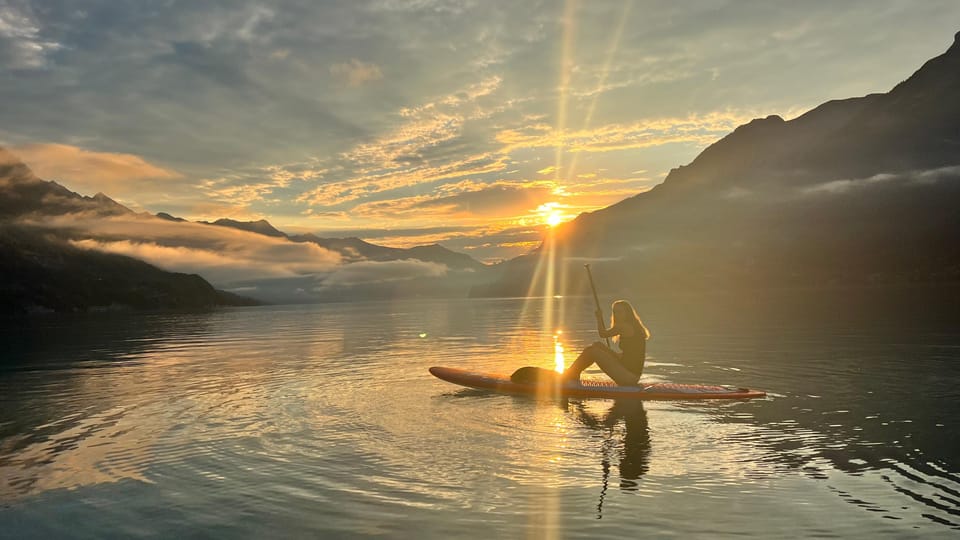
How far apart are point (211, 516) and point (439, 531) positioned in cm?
427

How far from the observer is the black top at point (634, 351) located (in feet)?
68.3

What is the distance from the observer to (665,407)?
754 inches

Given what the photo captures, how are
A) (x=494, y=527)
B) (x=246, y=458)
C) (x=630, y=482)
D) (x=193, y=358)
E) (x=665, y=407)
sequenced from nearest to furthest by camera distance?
(x=494, y=527)
(x=630, y=482)
(x=246, y=458)
(x=665, y=407)
(x=193, y=358)

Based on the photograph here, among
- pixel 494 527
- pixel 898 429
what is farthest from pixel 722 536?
pixel 898 429

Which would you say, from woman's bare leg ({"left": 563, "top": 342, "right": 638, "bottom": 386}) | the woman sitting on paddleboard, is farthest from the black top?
woman's bare leg ({"left": 563, "top": 342, "right": 638, "bottom": 386})

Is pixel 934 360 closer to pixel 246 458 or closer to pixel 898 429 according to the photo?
pixel 898 429

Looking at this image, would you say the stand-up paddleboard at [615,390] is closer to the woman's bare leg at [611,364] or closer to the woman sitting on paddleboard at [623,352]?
the woman's bare leg at [611,364]

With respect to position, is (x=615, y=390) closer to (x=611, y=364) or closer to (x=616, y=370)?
(x=616, y=370)

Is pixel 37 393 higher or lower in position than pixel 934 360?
lower

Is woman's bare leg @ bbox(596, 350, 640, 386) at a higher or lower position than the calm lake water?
higher

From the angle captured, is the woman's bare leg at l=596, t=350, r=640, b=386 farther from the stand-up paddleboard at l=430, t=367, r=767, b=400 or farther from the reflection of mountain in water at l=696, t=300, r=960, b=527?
the reflection of mountain in water at l=696, t=300, r=960, b=527

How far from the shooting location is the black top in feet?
68.3

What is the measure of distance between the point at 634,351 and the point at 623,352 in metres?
0.43

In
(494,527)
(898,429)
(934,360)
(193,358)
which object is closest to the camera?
(494,527)
